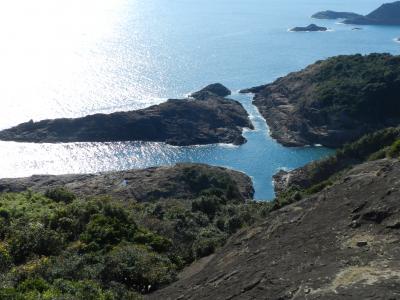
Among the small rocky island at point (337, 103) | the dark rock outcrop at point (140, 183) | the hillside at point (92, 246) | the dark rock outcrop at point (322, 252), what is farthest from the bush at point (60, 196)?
the small rocky island at point (337, 103)

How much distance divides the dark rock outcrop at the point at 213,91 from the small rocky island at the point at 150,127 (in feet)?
37.3

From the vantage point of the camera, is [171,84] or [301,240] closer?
[301,240]

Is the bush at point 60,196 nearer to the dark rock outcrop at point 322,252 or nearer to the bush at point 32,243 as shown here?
the bush at point 32,243

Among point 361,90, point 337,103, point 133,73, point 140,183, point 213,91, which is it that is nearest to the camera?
point 140,183

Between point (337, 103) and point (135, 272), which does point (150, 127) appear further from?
point (135, 272)

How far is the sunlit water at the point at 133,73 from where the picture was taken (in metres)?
90.1

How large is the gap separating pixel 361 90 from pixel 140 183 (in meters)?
50.3

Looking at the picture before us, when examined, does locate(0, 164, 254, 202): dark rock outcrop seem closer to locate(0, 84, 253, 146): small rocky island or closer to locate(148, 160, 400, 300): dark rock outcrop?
locate(0, 84, 253, 146): small rocky island

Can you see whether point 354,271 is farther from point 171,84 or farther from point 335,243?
point 171,84

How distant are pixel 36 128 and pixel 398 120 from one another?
6200 centimetres

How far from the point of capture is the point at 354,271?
1468 cm

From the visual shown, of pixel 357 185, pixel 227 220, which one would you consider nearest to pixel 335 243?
pixel 357 185

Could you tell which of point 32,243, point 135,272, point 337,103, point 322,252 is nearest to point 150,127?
point 337,103

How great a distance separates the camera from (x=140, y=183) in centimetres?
6788
